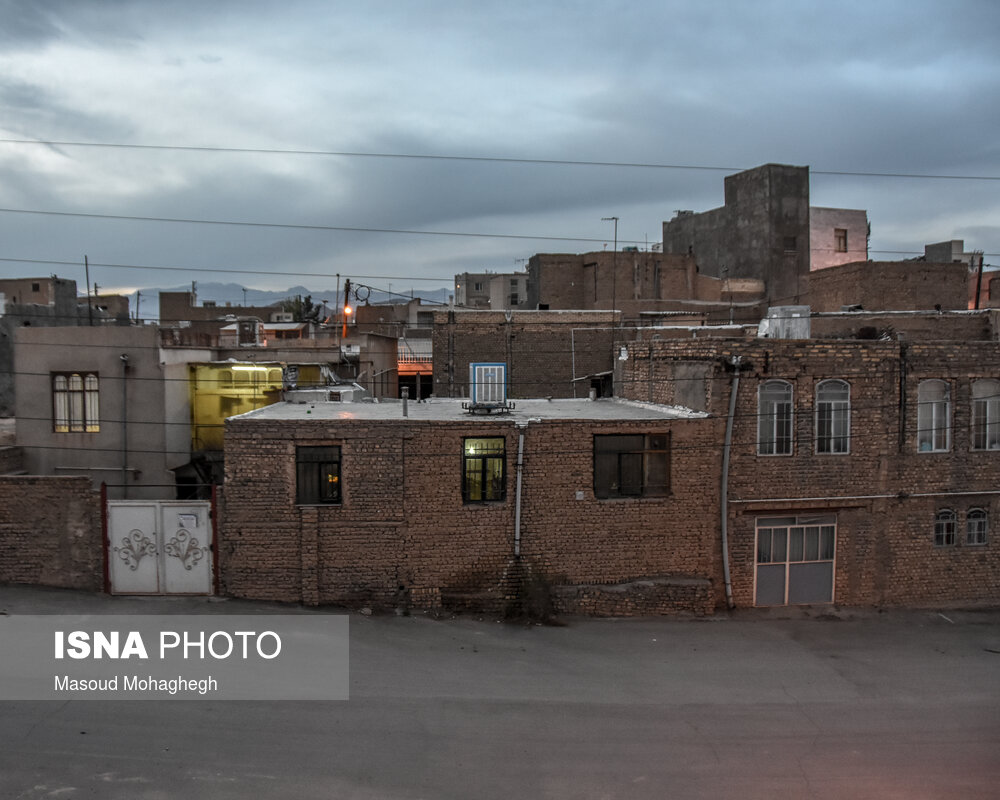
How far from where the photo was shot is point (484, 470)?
16.6m

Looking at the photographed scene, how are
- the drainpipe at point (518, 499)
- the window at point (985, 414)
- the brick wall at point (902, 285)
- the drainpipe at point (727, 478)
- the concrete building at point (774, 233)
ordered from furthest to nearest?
the concrete building at point (774, 233), the brick wall at point (902, 285), the window at point (985, 414), the drainpipe at point (727, 478), the drainpipe at point (518, 499)

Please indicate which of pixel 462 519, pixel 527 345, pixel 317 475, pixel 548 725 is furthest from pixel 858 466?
pixel 527 345

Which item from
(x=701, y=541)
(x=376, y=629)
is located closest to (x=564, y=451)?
(x=701, y=541)

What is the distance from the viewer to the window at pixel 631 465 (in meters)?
17.0

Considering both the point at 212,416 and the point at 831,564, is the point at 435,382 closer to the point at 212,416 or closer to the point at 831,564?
the point at 212,416

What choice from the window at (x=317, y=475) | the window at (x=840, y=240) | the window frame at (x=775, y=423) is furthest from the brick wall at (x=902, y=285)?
the window at (x=317, y=475)

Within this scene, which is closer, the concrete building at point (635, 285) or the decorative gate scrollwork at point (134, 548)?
the decorative gate scrollwork at point (134, 548)

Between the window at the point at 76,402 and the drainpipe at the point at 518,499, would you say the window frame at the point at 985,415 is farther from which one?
the window at the point at 76,402

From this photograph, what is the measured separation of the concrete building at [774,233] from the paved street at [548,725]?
29766 millimetres

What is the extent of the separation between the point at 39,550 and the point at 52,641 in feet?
10.6

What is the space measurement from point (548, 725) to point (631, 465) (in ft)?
22.2
